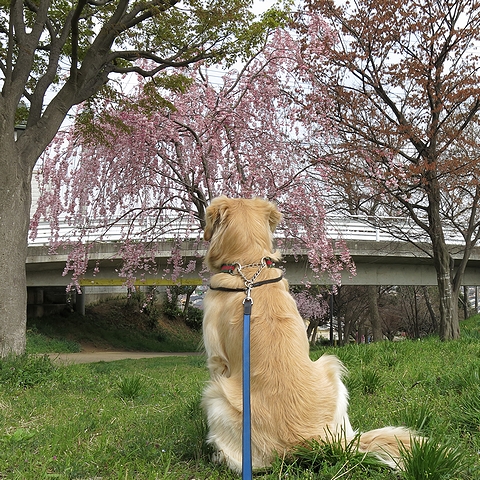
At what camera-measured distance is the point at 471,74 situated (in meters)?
10.6

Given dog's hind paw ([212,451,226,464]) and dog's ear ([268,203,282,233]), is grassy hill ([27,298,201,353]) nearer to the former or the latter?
dog's ear ([268,203,282,233])

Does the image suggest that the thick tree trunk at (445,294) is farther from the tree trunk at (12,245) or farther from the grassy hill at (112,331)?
the grassy hill at (112,331)

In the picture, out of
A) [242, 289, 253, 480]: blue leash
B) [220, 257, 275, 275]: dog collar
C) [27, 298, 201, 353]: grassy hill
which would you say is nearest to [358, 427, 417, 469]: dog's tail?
[242, 289, 253, 480]: blue leash

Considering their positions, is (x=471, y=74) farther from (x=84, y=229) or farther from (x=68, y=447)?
(x=68, y=447)

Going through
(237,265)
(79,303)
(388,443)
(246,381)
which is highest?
(237,265)

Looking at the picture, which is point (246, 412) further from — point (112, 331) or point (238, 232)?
point (112, 331)

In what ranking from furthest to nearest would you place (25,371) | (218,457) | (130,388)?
(25,371), (130,388), (218,457)

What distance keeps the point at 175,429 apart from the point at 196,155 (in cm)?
854

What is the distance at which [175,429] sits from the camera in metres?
3.31

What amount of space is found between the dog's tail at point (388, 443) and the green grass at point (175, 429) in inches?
2.4

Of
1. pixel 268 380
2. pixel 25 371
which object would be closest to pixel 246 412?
pixel 268 380

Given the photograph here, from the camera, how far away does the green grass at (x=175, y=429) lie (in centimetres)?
235

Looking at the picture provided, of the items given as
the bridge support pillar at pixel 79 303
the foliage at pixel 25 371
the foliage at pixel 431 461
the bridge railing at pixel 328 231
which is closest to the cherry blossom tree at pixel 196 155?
the bridge railing at pixel 328 231

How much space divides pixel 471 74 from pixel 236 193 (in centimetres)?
588
